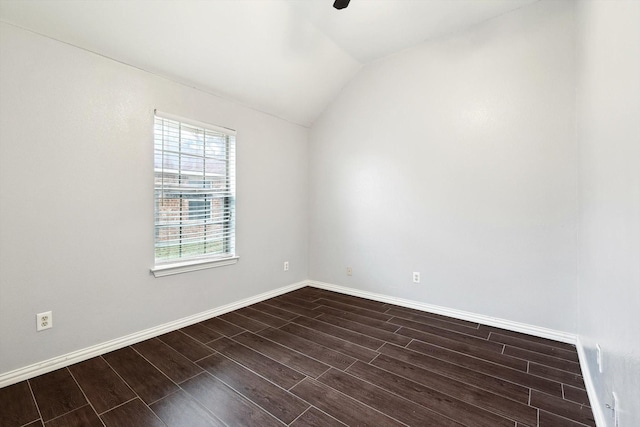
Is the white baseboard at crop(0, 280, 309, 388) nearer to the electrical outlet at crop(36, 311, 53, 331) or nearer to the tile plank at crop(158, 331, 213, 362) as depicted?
the tile plank at crop(158, 331, 213, 362)

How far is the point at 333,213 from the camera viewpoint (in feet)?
12.6

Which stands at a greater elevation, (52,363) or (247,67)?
(247,67)

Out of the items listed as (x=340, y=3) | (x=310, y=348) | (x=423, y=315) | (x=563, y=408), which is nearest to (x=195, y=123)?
(x=340, y=3)

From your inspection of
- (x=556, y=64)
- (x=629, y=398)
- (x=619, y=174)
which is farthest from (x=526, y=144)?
(x=629, y=398)

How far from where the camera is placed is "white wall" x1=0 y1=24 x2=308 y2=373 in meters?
1.82

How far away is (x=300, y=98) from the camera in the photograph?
11.5ft

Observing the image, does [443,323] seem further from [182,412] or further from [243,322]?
[182,412]

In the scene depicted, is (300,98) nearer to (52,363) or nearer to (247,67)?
(247,67)

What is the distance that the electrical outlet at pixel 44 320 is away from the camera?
6.25 ft

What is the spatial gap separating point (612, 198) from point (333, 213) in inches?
110

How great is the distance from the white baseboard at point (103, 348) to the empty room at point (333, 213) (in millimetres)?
13

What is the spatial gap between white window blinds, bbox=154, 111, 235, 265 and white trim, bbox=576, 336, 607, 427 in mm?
3022

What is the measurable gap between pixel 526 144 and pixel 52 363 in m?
4.09

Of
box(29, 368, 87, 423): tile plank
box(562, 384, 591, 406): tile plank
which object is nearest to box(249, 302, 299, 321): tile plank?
box(29, 368, 87, 423): tile plank
